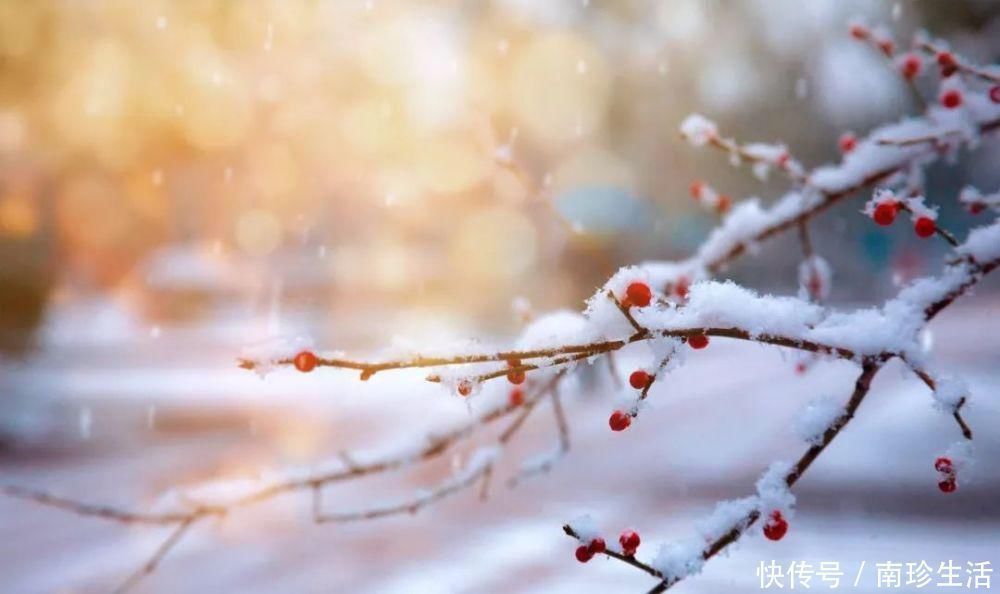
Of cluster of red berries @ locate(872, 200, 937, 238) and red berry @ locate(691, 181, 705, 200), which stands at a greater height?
red berry @ locate(691, 181, 705, 200)

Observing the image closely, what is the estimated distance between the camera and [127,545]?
6.98 meters

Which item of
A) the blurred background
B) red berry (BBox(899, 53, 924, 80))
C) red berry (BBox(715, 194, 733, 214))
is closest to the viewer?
red berry (BBox(899, 53, 924, 80))

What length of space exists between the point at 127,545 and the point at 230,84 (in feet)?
14.9

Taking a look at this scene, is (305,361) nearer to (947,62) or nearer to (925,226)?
(925,226)

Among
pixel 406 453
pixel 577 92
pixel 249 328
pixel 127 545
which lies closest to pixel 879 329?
pixel 406 453

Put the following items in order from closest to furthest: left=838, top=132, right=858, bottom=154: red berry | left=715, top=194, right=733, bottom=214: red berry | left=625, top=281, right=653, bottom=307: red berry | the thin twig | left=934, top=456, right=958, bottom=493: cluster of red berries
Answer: left=625, top=281, right=653, bottom=307: red berry → left=934, top=456, right=958, bottom=493: cluster of red berries → the thin twig → left=838, top=132, right=858, bottom=154: red berry → left=715, top=194, right=733, bottom=214: red berry

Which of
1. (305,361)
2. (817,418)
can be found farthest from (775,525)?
(305,361)

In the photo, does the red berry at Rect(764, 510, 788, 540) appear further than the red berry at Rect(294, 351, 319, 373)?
Yes

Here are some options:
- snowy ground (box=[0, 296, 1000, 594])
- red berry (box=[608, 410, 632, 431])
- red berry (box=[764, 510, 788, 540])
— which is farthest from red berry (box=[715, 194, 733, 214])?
red berry (box=[608, 410, 632, 431])

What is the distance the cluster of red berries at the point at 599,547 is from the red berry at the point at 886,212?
0.65 metres

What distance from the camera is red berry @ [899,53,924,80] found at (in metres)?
2.51

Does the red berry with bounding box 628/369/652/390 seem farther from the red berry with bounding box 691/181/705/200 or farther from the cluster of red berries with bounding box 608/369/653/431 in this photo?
the red berry with bounding box 691/181/705/200

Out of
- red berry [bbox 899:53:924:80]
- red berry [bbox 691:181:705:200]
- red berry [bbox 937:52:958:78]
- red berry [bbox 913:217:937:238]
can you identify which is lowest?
red berry [bbox 913:217:937:238]

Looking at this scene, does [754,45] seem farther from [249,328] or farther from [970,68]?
[249,328]
